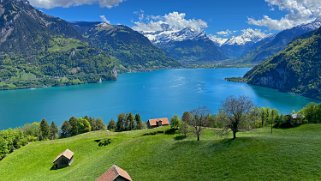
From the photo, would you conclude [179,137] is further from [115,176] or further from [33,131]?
[33,131]

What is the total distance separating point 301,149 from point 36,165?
2653 inches

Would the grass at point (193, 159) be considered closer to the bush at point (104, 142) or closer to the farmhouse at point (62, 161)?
the bush at point (104, 142)

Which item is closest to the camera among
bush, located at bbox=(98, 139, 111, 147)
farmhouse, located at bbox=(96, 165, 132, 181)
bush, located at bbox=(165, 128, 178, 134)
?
farmhouse, located at bbox=(96, 165, 132, 181)

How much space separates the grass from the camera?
189ft

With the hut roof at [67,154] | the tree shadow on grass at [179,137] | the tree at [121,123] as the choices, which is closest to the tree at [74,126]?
the tree at [121,123]

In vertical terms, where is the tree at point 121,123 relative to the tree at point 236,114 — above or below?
below

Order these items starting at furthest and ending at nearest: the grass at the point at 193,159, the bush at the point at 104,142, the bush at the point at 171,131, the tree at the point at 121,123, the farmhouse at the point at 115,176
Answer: the tree at the point at 121,123, the bush at the point at 104,142, the bush at the point at 171,131, the grass at the point at 193,159, the farmhouse at the point at 115,176

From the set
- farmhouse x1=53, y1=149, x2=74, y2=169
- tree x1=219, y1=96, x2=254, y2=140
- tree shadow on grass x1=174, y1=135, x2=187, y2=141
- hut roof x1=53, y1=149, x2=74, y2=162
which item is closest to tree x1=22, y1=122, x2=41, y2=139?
hut roof x1=53, y1=149, x2=74, y2=162

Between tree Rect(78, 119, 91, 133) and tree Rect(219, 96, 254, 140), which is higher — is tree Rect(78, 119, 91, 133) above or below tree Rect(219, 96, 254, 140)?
below

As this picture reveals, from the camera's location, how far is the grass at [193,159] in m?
57.7

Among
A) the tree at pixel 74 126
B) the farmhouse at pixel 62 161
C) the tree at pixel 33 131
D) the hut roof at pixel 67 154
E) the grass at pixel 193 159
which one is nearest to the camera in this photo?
the grass at pixel 193 159

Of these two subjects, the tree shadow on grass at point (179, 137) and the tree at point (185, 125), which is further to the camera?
the tree at point (185, 125)

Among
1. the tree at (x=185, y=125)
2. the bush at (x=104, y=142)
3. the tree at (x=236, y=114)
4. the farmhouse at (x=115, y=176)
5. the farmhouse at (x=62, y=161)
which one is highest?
the tree at (x=236, y=114)

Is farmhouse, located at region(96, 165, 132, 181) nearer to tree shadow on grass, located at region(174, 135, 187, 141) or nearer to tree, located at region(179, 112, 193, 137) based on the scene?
tree shadow on grass, located at region(174, 135, 187, 141)
